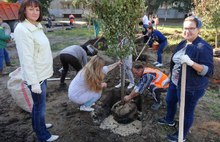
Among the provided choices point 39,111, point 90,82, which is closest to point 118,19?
point 90,82

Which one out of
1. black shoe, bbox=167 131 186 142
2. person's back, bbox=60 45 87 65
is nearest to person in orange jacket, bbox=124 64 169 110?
black shoe, bbox=167 131 186 142

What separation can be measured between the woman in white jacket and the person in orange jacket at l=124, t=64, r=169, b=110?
157 centimetres

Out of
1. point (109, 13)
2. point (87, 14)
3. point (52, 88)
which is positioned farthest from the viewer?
point (52, 88)

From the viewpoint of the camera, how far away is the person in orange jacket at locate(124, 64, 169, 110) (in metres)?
3.74

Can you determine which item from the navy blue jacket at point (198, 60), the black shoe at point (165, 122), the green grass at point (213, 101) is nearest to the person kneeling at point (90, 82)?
the black shoe at point (165, 122)

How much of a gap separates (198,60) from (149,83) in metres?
1.30

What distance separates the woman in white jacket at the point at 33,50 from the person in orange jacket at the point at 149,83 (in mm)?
1571

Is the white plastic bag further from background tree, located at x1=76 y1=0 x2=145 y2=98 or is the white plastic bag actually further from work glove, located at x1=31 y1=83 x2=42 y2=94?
background tree, located at x1=76 y1=0 x2=145 y2=98

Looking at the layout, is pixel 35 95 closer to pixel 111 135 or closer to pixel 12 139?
pixel 12 139

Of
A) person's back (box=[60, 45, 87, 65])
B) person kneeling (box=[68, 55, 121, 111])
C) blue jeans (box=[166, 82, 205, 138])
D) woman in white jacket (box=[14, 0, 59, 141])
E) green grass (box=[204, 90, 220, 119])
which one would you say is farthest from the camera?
person's back (box=[60, 45, 87, 65])

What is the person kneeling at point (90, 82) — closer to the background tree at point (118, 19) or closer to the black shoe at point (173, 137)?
the background tree at point (118, 19)

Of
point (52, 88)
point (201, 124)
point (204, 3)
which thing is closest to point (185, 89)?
point (201, 124)

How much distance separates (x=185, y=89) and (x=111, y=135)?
1.40 meters

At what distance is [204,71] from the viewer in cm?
258
